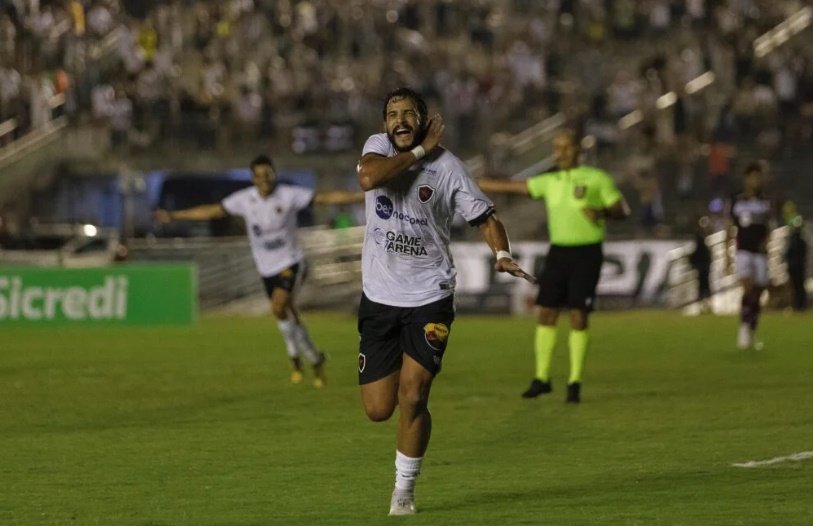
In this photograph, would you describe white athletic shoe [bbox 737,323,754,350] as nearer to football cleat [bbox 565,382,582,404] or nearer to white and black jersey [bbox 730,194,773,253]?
white and black jersey [bbox 730,194,773,253]

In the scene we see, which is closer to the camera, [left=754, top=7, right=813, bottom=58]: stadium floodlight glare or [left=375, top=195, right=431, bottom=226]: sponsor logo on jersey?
[left=375, top=195, right=431, bottom=226]: sponsor logo on jersey

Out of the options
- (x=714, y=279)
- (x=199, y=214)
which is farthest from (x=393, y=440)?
(x=714, y=279)

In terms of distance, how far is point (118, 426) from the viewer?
44.4ft

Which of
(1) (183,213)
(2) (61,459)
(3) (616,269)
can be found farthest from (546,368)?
(3) (616,269)

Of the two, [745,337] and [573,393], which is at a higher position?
[573,393]

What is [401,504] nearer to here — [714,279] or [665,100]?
[714,279]

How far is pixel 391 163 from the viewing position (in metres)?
8.63

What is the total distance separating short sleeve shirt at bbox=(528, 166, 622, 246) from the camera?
15070 millimetres

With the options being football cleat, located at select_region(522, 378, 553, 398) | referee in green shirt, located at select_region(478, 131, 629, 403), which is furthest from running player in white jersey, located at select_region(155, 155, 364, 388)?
referee in green shirt, located at select_region(478, 131, 629, 403)

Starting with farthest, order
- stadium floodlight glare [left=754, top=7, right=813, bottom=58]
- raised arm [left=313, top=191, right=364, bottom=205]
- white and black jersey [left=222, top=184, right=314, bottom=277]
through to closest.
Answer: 1. stadium floodlight glare [left=754, top=7, right=813, bottom=58]
2. white and black jersey [left=222, top=184, right=314, bottom=277]
3. raised arm [left=313, top=191, right=364, bottom=205]

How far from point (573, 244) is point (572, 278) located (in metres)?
0.31

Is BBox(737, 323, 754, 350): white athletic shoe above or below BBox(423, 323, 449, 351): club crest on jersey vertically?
below

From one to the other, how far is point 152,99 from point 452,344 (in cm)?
1535

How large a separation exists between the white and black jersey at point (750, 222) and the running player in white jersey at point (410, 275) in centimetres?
1235
